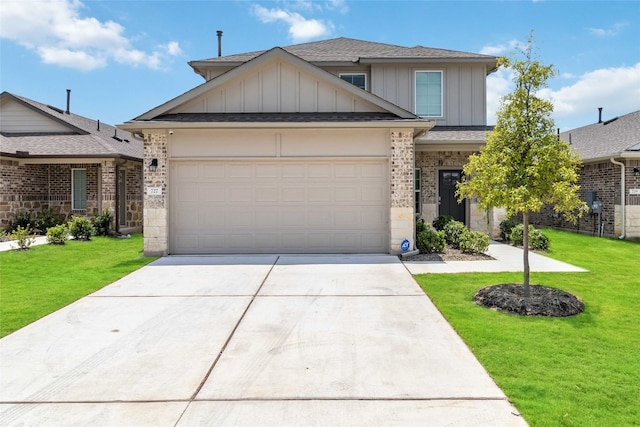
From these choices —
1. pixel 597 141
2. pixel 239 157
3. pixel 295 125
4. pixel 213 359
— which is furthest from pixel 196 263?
pixel 597 141

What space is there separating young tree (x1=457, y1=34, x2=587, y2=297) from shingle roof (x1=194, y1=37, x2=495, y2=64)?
893cm

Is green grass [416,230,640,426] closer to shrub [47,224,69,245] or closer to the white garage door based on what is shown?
the white garage door

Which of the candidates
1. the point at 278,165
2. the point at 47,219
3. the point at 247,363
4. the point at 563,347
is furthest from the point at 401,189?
the point at 47,219

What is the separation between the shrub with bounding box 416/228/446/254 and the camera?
10922 mm

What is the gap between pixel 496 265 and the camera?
31.2 feet

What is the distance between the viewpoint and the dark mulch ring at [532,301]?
596cm

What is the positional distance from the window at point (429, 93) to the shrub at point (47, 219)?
1467cm

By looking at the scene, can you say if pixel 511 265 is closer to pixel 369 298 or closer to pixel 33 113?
pixel 369 298

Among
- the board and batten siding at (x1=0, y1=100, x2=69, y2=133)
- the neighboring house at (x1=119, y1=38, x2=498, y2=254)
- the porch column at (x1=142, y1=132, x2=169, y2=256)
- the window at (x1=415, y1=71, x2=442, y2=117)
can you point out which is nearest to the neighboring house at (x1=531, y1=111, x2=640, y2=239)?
the window at (x1=415, y1=71, x2=442, y2=117)

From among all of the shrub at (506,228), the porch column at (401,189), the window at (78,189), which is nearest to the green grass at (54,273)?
the window at (78,189)

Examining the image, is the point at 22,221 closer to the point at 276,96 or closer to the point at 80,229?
the point at 80,229

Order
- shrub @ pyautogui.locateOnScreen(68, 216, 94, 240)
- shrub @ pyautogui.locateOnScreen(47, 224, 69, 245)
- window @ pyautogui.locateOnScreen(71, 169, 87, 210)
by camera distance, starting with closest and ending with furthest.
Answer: shrub @ pyautogui.locateOnScreen(47, 224, 69, 245), shrub @ pyautogui.locateOnScreen(68, 216, 94, 240), window @ pyautogui.locateOnScreen(71, 169, 87, 210)

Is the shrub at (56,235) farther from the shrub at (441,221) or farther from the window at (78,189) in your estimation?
the shrub at (441,221)

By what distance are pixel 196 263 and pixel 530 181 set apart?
745 centimetres
